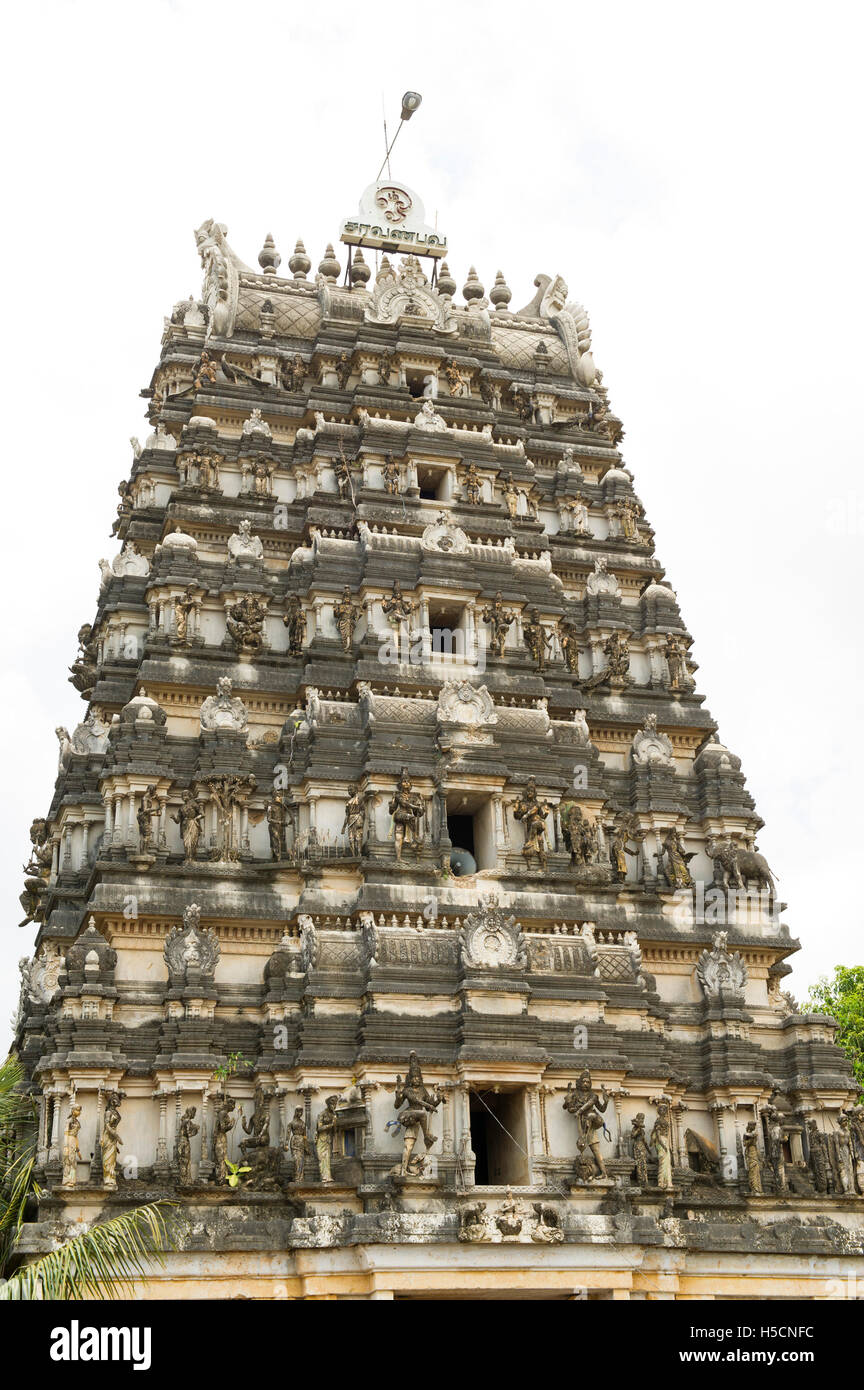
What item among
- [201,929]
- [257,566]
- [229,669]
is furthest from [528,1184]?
[257,566]

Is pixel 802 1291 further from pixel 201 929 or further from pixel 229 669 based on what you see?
pixel 229 669

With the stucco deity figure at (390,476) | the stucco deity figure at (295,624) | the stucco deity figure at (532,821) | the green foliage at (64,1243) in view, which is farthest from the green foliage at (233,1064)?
the stucco deity figure at (390,476)

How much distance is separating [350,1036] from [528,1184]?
435 centimetres

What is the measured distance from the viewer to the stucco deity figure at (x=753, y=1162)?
3062 cm

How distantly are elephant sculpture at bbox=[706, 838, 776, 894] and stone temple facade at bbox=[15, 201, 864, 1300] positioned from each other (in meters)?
0.09

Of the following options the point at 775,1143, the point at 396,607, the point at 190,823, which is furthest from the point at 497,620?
the point at 775,1143

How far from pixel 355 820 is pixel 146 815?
4.46 metres

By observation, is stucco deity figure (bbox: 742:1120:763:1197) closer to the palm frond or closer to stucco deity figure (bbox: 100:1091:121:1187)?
stucco deity figure (bbox: 100:1091:121:1187)

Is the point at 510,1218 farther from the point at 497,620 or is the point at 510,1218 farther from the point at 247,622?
the point at 247,622

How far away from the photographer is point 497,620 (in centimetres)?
3662

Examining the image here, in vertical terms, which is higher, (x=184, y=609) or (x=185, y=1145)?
(x=184, y=609)

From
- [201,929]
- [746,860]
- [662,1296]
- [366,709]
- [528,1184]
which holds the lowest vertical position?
[662,1296]

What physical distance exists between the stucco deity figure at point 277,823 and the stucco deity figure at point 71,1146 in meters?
7.32

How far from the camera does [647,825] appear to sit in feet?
119
